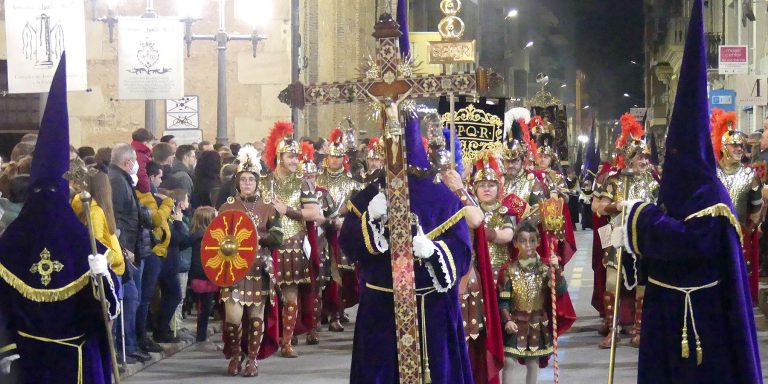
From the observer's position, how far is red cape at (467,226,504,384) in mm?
10141

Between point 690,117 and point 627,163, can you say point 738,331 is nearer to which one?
point 690,117

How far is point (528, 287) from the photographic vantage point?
34.3ft

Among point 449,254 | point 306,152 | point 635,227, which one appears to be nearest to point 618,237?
point 635,227

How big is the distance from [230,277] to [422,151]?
168 inches

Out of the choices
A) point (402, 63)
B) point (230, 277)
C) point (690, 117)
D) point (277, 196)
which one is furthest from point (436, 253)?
point (277, 196)

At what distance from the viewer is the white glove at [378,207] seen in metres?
7.98

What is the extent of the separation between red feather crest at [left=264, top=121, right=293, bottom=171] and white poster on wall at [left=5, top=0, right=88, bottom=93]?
212 cm

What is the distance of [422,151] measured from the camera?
26.9 feet

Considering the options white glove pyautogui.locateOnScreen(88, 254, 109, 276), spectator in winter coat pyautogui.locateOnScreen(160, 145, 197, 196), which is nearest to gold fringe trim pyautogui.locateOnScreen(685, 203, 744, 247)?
white glove pyautogui.locateOnScreen(88, 254, 109, 276)

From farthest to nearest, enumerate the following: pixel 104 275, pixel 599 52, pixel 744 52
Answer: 1. pixel 599 52
2. pixel 744 52
3. pixel 104 275

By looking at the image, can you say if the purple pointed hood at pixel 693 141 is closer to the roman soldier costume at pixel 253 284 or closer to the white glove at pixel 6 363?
the white glove at pixel 6 363

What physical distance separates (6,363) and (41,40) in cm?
727

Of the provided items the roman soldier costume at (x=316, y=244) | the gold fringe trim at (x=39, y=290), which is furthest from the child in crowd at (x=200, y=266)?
the gold fringe trim at (x=39, y=290)

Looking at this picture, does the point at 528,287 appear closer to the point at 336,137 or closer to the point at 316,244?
the point at 316,244
